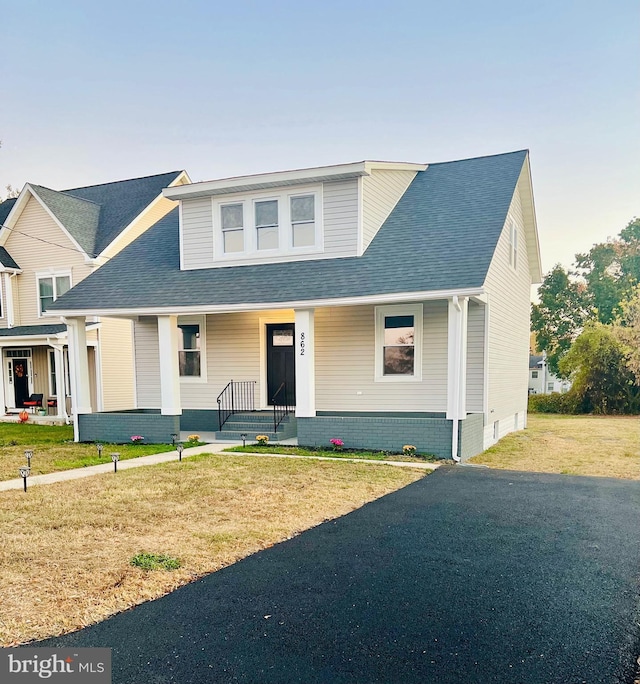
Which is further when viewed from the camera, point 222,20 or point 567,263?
point 567,263

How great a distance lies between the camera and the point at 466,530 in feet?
16.9

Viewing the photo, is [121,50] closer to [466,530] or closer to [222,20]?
[222,20]

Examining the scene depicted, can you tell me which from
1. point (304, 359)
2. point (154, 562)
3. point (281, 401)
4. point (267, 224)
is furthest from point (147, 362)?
point (154, 562)

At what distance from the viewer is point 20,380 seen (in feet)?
59.4

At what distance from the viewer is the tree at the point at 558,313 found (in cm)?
3750

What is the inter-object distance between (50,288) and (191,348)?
8.39 metres

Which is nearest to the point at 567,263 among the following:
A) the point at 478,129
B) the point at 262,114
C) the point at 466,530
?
the point at 478,129

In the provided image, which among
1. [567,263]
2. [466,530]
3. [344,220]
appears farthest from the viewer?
[567,263]

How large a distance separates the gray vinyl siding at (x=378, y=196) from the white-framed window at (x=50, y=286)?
12167mm

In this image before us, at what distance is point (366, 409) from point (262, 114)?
51.7ft

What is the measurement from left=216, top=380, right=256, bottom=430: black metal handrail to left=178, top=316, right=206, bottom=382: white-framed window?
0.86 meters

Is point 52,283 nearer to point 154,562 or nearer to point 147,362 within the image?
point 147,362

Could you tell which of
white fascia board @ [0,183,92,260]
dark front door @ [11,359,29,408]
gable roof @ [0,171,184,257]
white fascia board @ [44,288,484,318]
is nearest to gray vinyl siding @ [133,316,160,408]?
white fascia board @ [44,288,484,318]

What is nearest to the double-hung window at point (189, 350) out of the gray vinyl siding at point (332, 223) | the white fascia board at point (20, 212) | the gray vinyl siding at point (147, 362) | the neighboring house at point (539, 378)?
the gray vinyl siding at point (147, 362)
